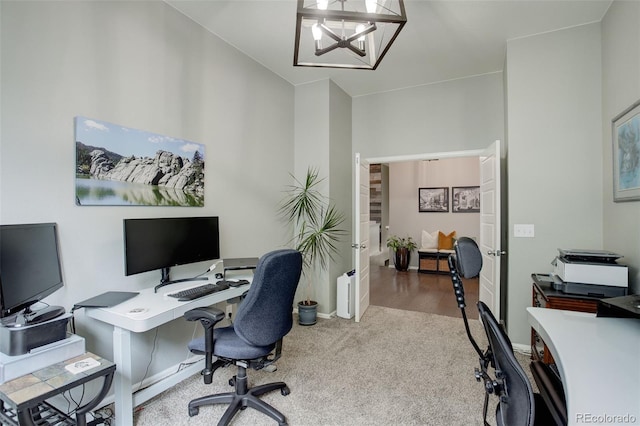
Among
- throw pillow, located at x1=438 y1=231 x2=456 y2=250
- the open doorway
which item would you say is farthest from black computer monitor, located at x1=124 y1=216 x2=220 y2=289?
throw pillow, located at x1=438 y1=231 x2=456 y2=250

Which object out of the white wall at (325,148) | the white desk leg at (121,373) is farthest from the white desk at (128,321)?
the white wall at (325,148)

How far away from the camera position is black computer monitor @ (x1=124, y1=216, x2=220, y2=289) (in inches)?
83.3

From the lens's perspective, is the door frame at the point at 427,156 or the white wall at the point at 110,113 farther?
the door frame at the point at 427,156

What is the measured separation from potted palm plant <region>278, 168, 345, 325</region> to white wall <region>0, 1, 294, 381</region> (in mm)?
719

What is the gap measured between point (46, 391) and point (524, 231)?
11.9 ft

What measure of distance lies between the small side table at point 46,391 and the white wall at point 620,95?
3.37 m

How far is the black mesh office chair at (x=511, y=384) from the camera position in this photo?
98cm

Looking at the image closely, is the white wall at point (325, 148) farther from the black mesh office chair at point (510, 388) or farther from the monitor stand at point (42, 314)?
the black mesh office chair at point (510, 388)

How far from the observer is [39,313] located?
5.38 ft

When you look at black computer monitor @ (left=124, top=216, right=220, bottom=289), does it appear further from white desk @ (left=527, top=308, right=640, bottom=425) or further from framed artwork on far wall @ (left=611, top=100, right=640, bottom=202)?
framed artwork on far wall @ (left=611, top=100, right=640, bottom=202)

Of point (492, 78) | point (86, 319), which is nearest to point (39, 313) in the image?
point (86, 319)

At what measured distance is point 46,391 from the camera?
134 centimetres

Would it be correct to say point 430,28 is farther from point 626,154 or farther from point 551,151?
point 626,154

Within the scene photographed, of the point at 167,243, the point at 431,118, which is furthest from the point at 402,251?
the point at 167,243
